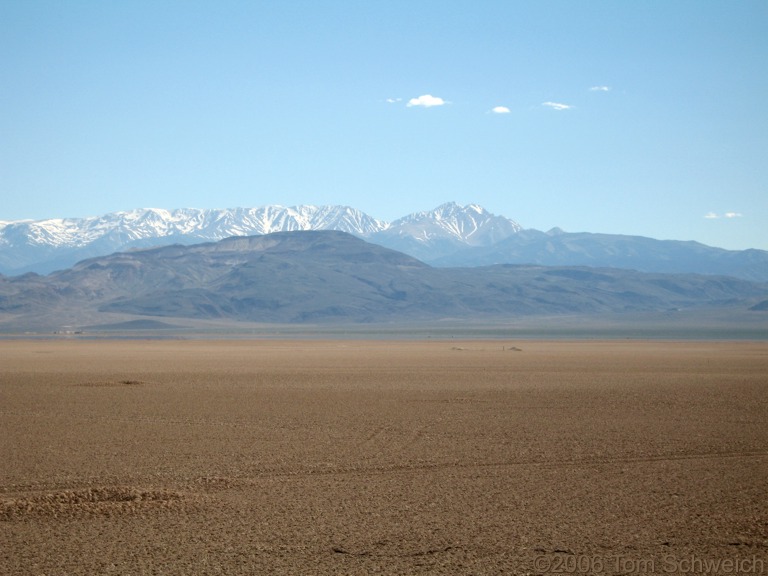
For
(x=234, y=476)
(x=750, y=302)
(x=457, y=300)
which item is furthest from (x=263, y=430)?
(x=750, y=302)

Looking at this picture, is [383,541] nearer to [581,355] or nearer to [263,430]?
[263,430]

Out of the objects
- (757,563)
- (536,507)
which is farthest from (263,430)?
(757,563)

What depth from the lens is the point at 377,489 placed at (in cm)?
1219

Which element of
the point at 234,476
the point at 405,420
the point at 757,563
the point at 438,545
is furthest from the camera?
the point at 405,420

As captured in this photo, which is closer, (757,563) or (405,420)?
(757,563)

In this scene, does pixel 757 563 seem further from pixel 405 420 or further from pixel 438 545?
pixel 405 420

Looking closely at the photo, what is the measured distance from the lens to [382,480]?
1278 cm

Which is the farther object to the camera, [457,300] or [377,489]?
[457,300]

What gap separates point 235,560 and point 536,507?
408 cm

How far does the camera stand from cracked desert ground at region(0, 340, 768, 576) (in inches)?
360

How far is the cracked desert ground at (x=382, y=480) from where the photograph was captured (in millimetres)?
9148

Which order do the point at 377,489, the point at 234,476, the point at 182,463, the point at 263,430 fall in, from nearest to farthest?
the point at 377,489 → the point at 234,476 → the point at 182,463 → the point at 263,430

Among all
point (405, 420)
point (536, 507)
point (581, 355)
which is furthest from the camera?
point (581, 355)

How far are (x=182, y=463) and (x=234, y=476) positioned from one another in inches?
56.1
